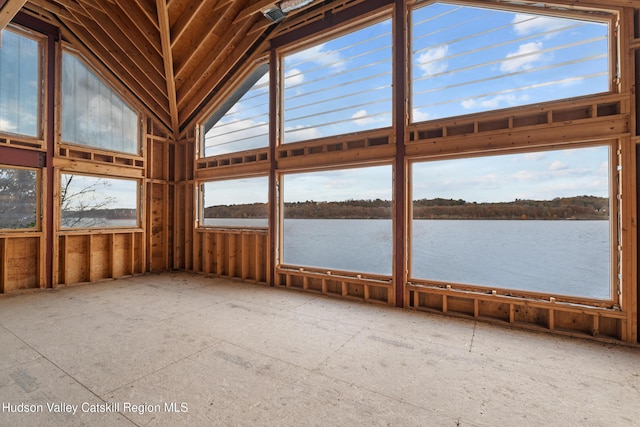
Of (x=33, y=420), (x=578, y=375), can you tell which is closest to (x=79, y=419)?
(x=33, y=420)

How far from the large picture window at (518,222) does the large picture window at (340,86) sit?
1.71 metres

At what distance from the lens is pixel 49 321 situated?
15.8 ft

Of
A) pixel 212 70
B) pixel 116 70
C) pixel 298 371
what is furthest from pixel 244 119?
pixel 298 371

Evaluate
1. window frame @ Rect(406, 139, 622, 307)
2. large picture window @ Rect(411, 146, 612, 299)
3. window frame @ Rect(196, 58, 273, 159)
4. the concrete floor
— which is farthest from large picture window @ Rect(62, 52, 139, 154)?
window frame @ Rect(406, 139, 622, 307)

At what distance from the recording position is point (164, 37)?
7004mm

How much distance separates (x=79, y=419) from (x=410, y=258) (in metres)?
5.03

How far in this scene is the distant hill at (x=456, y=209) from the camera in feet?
15.4

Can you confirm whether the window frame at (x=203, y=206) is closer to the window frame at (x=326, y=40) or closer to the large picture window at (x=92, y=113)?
the window frame at (x=326, y=40)

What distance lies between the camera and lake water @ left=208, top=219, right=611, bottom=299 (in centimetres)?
475

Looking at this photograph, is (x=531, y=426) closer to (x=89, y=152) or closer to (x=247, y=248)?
(x=247, y=248)

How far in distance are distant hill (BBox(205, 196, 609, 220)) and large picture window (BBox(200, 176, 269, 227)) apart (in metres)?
0.06

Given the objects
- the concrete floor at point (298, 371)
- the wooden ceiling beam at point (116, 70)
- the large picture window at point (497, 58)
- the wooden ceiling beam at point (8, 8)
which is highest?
the wooden ceiling beam at point (116, 70)

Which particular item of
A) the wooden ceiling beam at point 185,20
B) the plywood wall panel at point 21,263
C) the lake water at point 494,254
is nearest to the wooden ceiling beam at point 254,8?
the wooden ceiling beam at point 185,20

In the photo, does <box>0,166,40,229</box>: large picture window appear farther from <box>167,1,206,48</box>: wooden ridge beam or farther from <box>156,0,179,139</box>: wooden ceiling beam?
<box>167,1,206,48</box>: wooden ridge beam
